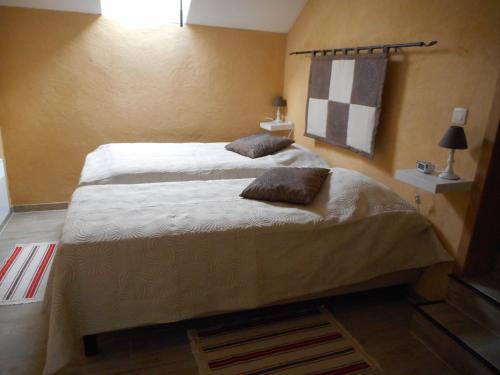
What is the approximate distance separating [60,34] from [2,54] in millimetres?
526

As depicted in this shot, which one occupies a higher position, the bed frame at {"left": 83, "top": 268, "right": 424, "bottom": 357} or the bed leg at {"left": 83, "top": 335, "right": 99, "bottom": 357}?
the bed frame at {"left": 83, "top": 268, "right": 424, "bottom": 357}

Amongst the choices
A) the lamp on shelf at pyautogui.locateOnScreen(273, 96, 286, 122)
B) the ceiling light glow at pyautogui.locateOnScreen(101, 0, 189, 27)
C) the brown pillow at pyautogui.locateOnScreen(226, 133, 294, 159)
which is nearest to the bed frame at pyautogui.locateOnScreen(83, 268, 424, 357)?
the brown pillow at pyautogui.locateOnScreen(226, 133, 294, 159)

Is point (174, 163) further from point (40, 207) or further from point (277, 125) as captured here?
point (40, 207)

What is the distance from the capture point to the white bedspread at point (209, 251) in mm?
1705

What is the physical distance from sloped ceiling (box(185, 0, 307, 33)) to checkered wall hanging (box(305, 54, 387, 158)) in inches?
28.4

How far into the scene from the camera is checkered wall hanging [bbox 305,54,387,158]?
8.41 feet

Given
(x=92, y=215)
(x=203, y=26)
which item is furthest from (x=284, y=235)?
(x=203, y=26)

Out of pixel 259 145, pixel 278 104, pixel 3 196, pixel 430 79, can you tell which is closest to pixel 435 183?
pixel 430 79

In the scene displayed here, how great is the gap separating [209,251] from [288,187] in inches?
27.5

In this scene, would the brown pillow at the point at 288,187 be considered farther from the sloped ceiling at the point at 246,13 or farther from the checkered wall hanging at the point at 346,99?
the sloped ceiling at the point at 246,13

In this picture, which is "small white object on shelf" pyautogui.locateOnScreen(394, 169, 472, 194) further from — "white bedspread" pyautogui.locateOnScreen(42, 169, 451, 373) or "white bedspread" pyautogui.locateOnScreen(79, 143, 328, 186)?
"white bedspread" pyautogui.locateOnScreen(79, 143, 328, 186)

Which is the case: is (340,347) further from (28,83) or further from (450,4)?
(28,83)

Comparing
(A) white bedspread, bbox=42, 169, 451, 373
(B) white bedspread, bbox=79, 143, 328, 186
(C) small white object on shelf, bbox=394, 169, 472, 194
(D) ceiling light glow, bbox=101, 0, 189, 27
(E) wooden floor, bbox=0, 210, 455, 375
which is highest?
(D) ceiling light glow, bbox=101, 0, 189, 27

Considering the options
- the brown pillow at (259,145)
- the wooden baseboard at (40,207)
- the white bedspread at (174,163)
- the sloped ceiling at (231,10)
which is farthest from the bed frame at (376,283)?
the sloped ceiling at (231,10)
